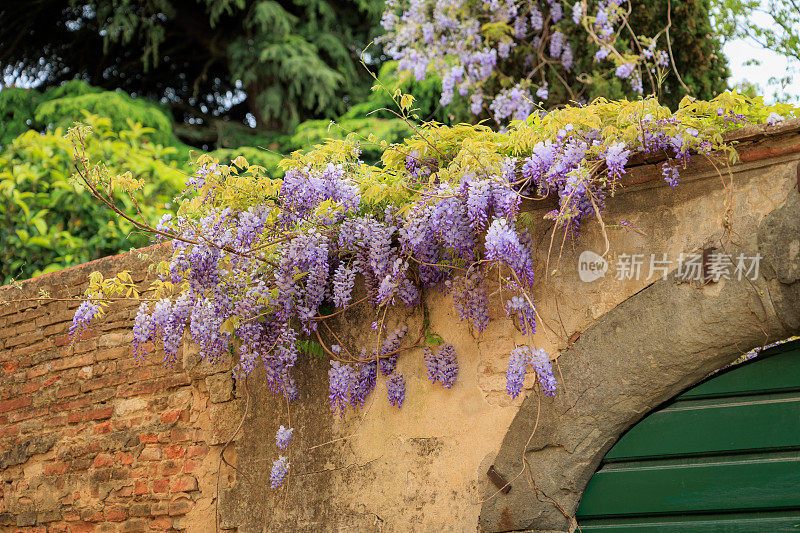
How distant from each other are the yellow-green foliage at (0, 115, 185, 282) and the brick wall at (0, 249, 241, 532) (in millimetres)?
981

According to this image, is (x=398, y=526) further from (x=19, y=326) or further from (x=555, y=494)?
(x=19, y=326)

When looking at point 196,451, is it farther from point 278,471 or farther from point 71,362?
point 71,362

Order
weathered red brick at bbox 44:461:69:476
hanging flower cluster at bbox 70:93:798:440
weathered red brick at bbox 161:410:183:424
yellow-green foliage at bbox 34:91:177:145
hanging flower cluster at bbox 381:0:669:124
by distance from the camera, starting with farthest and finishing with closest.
Result: yellow-green foliage at bbox 34:91:177:145
hanging flower cluster at bbox 381:0:669:124
weathered red brick at bbox 44:461:69:476
weathered red brick at bbox 161:410:183:424
hanging flower cluster at bbox 70:93:798:440

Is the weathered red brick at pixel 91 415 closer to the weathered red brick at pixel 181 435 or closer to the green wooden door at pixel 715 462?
the weathered red brick at pixel 181 435

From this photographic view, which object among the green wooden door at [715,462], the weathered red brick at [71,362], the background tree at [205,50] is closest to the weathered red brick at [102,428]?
the weathered red brick at [71,362]

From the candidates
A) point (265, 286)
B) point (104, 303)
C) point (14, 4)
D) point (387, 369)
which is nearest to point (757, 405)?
point (387, 369)

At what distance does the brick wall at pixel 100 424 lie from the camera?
338 cm

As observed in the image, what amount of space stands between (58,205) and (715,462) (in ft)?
15.3

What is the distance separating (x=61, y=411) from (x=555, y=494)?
2.63 m

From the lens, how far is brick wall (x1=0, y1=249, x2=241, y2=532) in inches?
133

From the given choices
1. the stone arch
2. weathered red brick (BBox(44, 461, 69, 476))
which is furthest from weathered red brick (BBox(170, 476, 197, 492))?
the stone arch

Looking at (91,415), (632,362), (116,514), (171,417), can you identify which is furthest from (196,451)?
(632,362)

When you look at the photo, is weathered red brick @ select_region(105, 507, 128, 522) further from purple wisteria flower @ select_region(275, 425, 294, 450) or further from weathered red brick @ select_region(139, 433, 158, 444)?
purple wisteria flower @ select_region(275, 425, 294, 450)

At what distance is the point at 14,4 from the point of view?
7.75m
